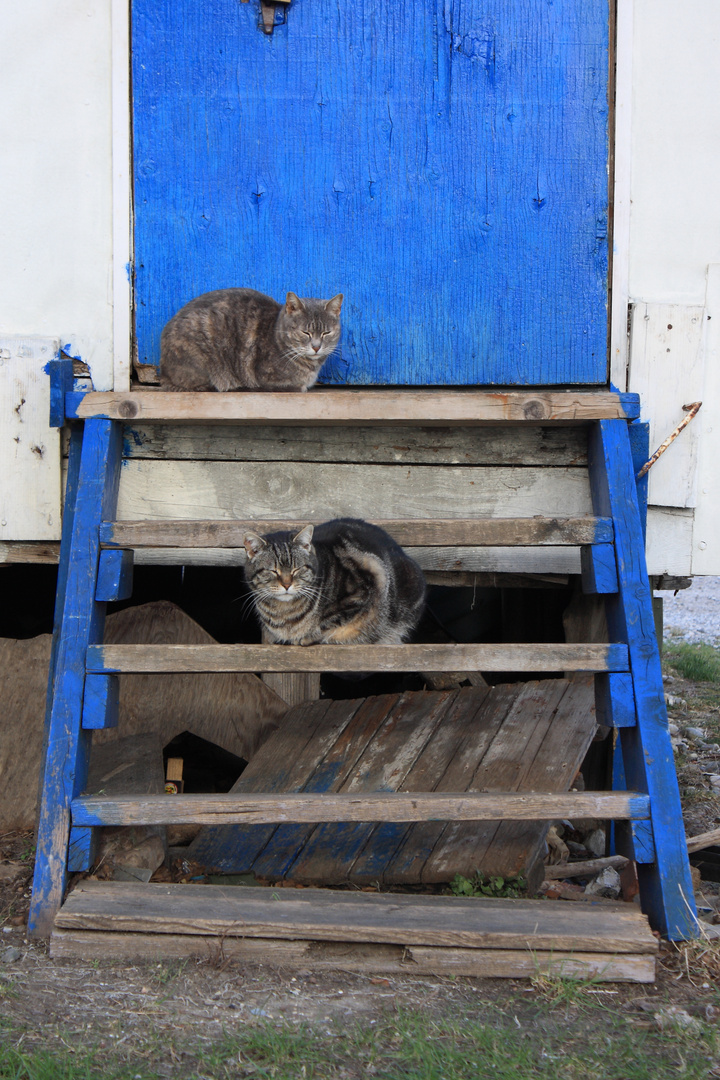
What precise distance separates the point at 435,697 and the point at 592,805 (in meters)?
1.20

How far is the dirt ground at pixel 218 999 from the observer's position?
2.15m

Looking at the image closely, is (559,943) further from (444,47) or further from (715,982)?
(444,47)

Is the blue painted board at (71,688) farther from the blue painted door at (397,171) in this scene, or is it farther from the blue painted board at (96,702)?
the blue painted door at (397,171)

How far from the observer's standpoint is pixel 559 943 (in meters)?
2.42

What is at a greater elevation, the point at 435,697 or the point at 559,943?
the point at 435,697

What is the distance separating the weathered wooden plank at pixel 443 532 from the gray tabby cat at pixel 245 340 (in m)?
0.79

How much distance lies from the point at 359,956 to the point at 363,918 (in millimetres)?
99

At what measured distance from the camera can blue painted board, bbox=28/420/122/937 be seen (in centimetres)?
264

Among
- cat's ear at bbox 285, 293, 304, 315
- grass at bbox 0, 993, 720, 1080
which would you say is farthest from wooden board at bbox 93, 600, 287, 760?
grass at bbox 0, 993, 720, 1080

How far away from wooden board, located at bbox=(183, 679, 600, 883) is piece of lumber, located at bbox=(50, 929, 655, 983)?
601 millimetres

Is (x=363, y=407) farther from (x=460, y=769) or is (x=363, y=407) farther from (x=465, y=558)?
(x=460, y=769)

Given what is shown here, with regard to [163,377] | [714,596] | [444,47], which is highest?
[444,47]

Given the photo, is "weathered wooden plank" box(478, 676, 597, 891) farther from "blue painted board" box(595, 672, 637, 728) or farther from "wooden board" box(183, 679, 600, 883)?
"blue painted board" box(595, 672, 637, 728)

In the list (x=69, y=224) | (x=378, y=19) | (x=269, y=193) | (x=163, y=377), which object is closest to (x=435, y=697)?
(x=163, y=377)
